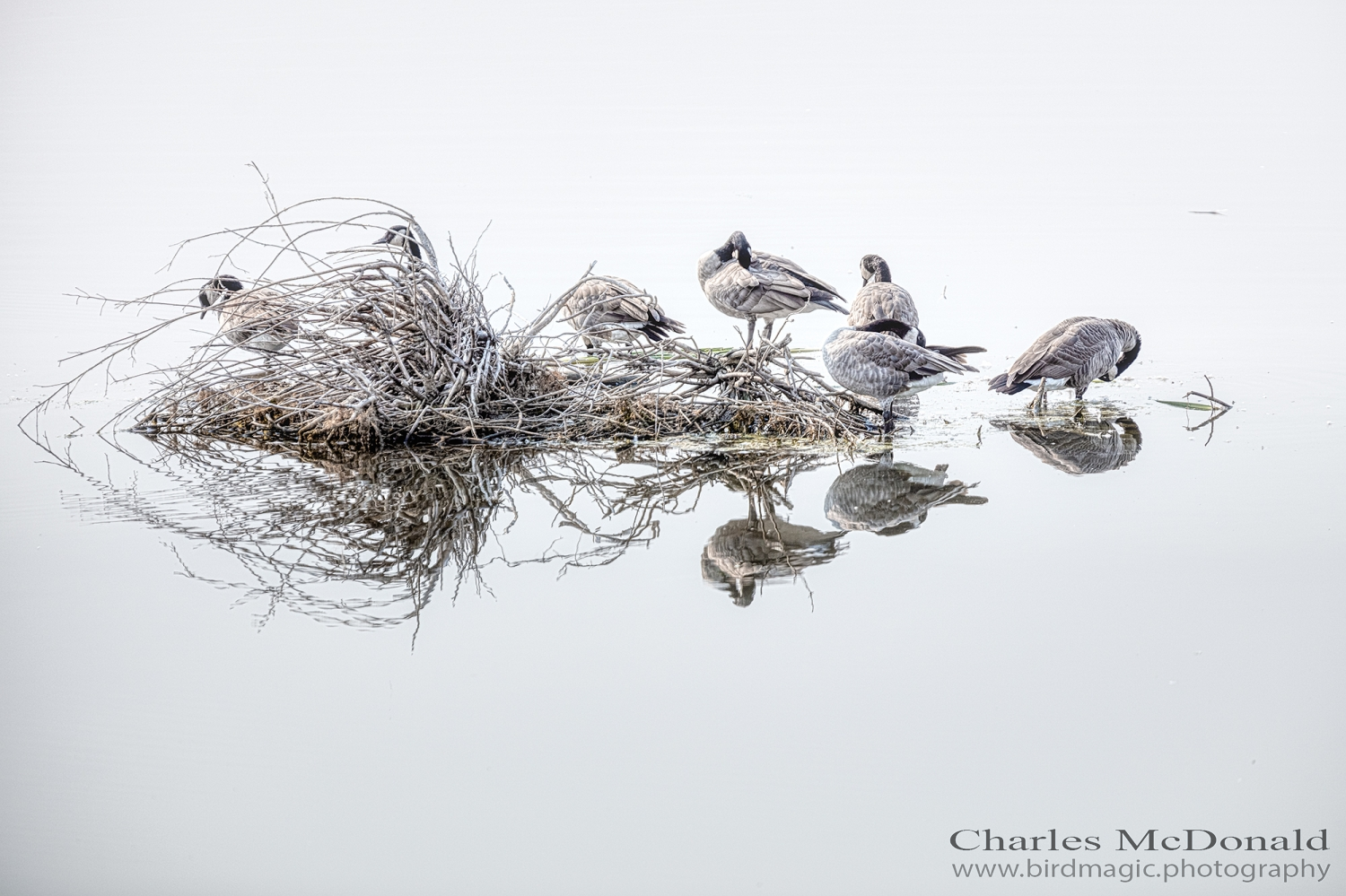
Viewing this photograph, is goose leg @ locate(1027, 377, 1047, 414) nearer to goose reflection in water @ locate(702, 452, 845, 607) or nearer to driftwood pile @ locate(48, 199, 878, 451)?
driftwood pile @ locate(48, 199, 878, 451)

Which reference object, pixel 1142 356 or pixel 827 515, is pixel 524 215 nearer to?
pixel 1142 356

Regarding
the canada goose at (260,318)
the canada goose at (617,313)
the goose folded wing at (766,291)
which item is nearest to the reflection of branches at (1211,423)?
the goose folded wing at (766,291)

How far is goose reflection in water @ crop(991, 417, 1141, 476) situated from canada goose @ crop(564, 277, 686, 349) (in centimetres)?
265

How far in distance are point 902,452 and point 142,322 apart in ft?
26.9

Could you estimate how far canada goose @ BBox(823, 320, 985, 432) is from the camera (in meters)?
8.12

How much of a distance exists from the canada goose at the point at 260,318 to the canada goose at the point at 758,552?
3.43 meters

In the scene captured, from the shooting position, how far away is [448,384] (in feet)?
27.0

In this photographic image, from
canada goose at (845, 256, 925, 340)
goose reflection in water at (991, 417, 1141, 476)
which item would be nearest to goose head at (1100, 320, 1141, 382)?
goose reflection in water at (991, 417, 1141, 476)

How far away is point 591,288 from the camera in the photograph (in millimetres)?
10023

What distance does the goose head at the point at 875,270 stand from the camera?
10.7m

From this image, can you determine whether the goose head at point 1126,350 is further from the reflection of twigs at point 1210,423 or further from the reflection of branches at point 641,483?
the reflection of branches at point 641,483

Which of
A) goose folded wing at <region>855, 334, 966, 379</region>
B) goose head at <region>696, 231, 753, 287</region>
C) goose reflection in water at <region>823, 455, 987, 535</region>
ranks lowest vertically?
goose reflection in water at <region>823, 455, 987, 535</region>

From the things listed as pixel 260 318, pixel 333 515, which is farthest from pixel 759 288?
pixel 333 515

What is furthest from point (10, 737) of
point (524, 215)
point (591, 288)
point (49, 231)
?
point (49, 231)
